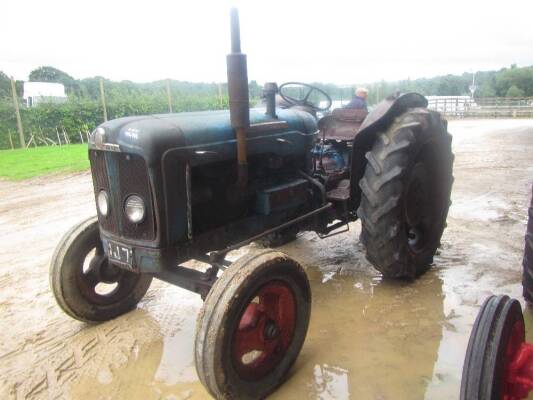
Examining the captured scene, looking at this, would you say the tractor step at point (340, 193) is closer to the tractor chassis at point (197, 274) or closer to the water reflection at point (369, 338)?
the water reflection at point (369, 338)

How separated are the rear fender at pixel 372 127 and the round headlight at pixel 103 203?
1.85 metres

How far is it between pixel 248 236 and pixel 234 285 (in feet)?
3.03

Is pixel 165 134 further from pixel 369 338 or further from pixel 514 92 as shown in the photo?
pixel 514 92

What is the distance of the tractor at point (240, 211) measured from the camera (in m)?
2.34

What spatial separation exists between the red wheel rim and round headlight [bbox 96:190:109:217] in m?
0.99

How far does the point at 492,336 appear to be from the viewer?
1.75 meters

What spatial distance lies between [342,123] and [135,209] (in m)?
2.67

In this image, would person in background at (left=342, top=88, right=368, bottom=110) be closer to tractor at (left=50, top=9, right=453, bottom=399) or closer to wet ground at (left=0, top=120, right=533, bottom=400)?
wet ground at (left=0, top=120, right=533, bottom=400)

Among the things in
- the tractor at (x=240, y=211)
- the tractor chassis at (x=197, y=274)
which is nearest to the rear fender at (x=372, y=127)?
the tractor at (x=240, y=211)

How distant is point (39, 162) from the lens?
417 inches

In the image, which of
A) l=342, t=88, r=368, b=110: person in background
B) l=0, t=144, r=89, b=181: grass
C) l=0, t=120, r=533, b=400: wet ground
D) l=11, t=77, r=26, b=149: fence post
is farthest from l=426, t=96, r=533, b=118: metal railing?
l=0, t=120, r=533, b=400: wet ground

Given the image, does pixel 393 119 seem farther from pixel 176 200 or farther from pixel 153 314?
pixel 153 314

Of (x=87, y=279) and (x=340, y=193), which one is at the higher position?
(x=340, y=193)

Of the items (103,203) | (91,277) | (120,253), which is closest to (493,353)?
(120,253)
